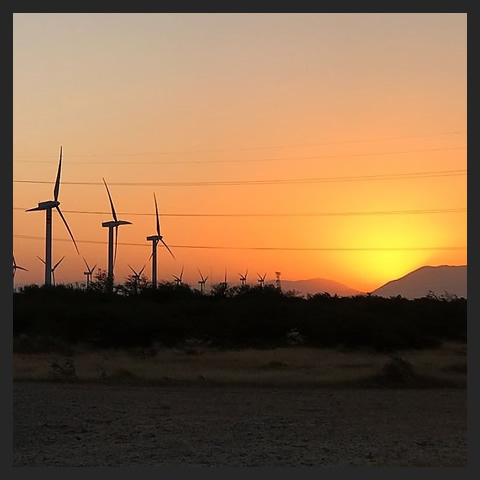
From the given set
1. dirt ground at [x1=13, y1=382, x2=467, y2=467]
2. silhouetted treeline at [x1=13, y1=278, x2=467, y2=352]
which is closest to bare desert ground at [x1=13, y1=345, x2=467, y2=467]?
dirt ground at [x1=13, y1=382, x2=467, y2=467]

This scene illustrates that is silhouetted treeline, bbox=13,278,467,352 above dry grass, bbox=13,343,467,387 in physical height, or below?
above

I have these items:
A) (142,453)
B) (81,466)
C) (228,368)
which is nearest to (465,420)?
(142,453)

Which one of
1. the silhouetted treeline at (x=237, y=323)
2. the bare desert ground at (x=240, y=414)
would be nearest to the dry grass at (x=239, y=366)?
the bare desert ground at (x=240, y=414)

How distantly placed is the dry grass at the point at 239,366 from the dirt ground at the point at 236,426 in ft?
7.38

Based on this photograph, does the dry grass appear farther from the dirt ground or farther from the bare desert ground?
the dirt ground

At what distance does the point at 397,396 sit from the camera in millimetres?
26969

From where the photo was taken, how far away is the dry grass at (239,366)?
30.9 metres

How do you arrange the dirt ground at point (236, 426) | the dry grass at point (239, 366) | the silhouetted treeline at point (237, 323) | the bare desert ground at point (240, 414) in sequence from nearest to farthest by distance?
the dirt ground at point (236, 426) → the bare desert ground at point (240, 414) → the dry grass at point (239, 366) → the silhouetted treeline at point (237, 323)

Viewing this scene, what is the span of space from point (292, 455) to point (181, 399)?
31.2 feet

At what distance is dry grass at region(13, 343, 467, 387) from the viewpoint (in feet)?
101

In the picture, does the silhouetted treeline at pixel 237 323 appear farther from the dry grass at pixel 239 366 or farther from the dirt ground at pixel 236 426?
the dirt ground at pixel 236 426

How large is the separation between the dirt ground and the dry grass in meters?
2.25

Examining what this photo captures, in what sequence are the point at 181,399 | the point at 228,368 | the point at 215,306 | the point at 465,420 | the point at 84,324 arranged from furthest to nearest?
the point at 215,306, the point at 84,324, the point at 228,368, the point at 181,399, the point at 465,420

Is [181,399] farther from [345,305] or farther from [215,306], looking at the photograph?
[345,305]
